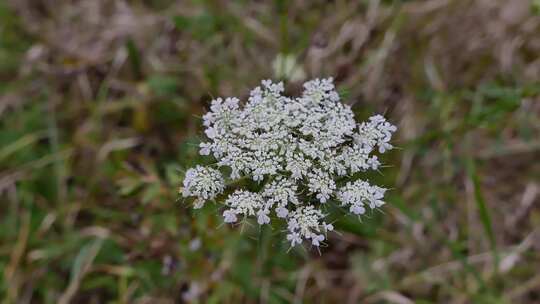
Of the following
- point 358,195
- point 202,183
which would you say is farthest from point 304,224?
point 202,183

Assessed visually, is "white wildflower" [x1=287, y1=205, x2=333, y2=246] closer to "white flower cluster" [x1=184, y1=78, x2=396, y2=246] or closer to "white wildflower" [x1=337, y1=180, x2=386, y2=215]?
"white flower cluster" [x1=184, y1=78, x2=396, y2=246]

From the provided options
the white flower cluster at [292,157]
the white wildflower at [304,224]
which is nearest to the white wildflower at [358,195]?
the white flower cluster at [292,157]

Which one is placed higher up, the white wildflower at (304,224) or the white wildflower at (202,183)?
the white wildflower at (202,183)

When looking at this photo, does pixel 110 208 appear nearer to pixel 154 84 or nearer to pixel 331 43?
pixel 154 84

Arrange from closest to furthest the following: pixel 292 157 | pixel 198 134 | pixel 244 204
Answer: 1. pixel 244 204
2. pixel 292 157
3. pixel 198 134

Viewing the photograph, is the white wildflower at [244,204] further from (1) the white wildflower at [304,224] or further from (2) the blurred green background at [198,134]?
(2) the blurred green background at [198,134]

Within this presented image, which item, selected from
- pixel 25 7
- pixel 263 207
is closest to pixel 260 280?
pixel 263 207

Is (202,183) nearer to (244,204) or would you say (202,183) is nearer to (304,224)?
(244,204)
